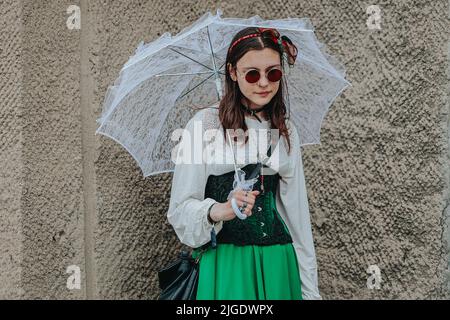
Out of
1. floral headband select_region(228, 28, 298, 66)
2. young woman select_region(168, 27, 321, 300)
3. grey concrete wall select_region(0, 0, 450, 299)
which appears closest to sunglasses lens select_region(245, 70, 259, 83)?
young woman select_region(168, 27, 321, 300)

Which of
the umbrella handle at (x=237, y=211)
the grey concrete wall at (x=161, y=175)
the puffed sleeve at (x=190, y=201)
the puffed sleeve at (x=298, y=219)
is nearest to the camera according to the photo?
the umbrella handle at (x=237, y=211)

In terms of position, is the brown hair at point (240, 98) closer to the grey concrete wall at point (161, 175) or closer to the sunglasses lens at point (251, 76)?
the sunglasses lens at point (251, 76)

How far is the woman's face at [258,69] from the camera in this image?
260 cm

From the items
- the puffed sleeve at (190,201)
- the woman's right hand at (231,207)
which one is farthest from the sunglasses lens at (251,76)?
the woman's right hand at (231,207)

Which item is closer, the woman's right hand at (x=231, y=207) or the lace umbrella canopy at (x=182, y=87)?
the woman's right hand at (x=231, y=207)

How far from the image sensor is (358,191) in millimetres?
3412

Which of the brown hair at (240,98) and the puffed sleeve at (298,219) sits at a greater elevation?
the brown hair at (240,98)

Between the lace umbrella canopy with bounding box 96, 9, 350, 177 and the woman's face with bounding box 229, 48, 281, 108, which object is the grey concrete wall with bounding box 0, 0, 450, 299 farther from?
the woman's face with bounding box 229, 48, 281, 108

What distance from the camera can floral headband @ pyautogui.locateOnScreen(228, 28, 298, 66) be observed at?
261 centimetres

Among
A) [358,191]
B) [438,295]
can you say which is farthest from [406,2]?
[438,295]

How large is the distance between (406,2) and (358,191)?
0.89 metres

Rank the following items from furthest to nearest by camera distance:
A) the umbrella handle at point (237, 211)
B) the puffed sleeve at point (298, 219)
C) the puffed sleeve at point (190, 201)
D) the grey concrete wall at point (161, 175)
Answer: the grey concrete wall at point (161, 175), the puffed sleeve at point (298, 219), the puffed sleeve at point (190, 201), the umbrella handle at point (237, 211)

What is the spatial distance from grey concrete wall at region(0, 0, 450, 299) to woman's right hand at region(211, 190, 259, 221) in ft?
2.88
